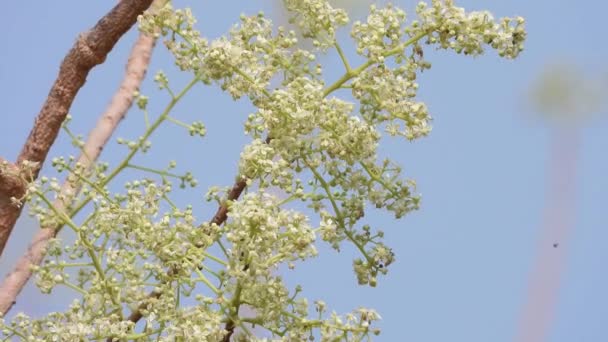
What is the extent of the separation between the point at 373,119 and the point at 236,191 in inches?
5.9

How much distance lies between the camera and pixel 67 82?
41.3 inches

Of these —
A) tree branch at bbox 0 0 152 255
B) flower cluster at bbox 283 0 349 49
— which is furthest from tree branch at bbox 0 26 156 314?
flower cluster at bbox 283 0 349 49

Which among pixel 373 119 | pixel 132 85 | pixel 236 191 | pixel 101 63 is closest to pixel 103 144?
pixel 132 85

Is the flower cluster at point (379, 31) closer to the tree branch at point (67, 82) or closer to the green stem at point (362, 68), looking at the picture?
the green stem at point (362, 68)

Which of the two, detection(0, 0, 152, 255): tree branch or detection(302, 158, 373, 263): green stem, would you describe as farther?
detection(0, 0, 152, 255): tree branch

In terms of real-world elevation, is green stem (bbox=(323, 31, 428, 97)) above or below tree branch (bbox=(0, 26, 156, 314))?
below

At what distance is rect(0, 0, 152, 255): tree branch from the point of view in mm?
1040

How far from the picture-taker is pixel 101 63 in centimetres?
106

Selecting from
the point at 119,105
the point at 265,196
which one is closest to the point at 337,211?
the point at 265,196

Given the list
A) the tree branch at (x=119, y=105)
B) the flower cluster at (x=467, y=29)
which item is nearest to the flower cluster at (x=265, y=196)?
the flower cluster at (x=467, y=29)

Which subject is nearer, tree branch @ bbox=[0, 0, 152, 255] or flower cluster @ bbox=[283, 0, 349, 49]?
flower cluster @ bbox=[283, 0, 349, 49]

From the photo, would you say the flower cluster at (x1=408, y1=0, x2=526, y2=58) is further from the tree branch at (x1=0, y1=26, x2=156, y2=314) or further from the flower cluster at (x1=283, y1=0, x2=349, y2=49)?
the tree branch at (x1=0, y1=26, x2=156, y2=314)

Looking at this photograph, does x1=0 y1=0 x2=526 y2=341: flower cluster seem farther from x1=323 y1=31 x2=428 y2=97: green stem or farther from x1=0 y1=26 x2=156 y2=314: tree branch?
x1=0 y1=26 x2=156 y2=314: tree branch

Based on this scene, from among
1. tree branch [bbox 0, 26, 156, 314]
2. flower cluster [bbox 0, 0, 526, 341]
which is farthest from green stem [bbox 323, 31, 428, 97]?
tree branch [bbox 0, 26, 156, 314]
